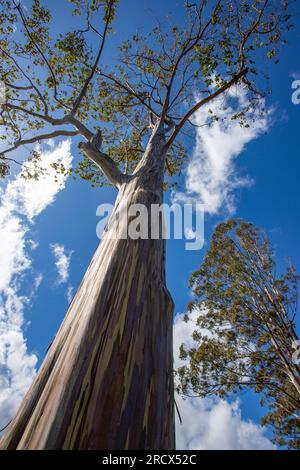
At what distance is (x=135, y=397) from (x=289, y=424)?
11.4 m

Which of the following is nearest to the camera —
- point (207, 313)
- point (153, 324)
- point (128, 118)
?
point (153, 324)

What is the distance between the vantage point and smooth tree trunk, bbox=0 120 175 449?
73cm

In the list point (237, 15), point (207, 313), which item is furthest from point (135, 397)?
point (207, 313)

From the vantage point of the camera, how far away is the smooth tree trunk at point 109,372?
0.73 m

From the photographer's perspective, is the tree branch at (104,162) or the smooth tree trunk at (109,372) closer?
the smooth tree trunk at (109,372)

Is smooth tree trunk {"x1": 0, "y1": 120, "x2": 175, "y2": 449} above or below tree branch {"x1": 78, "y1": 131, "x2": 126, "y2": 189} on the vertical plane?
below

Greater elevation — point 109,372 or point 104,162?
point 104,162

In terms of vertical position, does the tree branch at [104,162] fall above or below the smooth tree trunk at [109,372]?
above

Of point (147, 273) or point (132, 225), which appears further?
point (132, 225)

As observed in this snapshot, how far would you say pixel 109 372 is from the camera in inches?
33.9

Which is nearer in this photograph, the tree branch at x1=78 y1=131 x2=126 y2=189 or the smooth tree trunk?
the smooth tree trunk

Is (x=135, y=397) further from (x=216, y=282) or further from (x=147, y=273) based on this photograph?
(x=216, y=282)

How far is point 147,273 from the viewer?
4.54 feet
